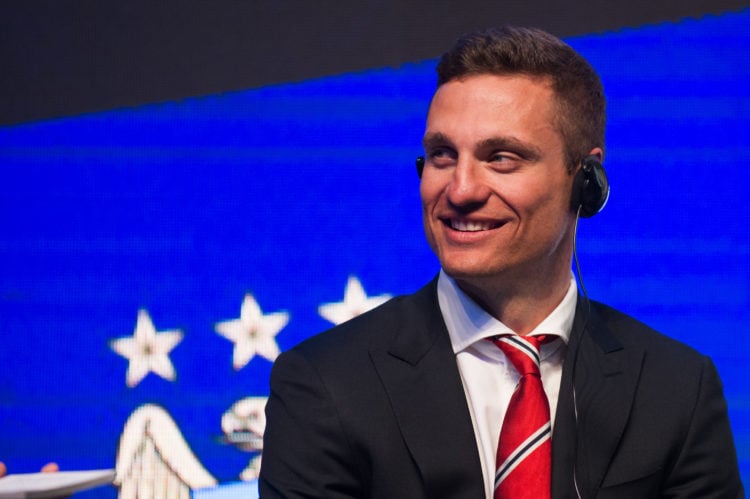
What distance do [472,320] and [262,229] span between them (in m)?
1.08

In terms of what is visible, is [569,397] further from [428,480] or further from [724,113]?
[724,113]

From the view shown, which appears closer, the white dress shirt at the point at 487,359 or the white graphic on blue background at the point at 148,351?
the white dress shirt at the point at 487,359

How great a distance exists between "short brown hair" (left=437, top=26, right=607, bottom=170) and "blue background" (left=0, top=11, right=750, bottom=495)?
0.96 m

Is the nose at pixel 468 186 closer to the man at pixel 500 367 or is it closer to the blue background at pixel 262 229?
the man at pixel 500 367

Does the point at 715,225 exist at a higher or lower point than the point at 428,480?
higher

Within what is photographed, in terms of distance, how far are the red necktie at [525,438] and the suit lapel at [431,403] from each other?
44mm

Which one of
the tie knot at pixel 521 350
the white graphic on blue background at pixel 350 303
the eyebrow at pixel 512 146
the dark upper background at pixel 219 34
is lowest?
the tie knot at pixel 521 350

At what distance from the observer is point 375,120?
8.33ft

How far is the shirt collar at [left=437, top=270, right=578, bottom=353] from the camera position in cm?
150

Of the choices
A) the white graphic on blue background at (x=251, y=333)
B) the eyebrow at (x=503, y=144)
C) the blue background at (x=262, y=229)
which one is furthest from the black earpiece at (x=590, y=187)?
the white graphic on blue background at (x=251, y=333)

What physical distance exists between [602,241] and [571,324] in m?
0.99

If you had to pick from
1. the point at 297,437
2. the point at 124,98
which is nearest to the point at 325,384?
the point at 297,437

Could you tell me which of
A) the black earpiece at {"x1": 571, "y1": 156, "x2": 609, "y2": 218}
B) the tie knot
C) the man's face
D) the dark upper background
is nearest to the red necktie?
the tie knot

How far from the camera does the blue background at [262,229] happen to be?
2.45m
